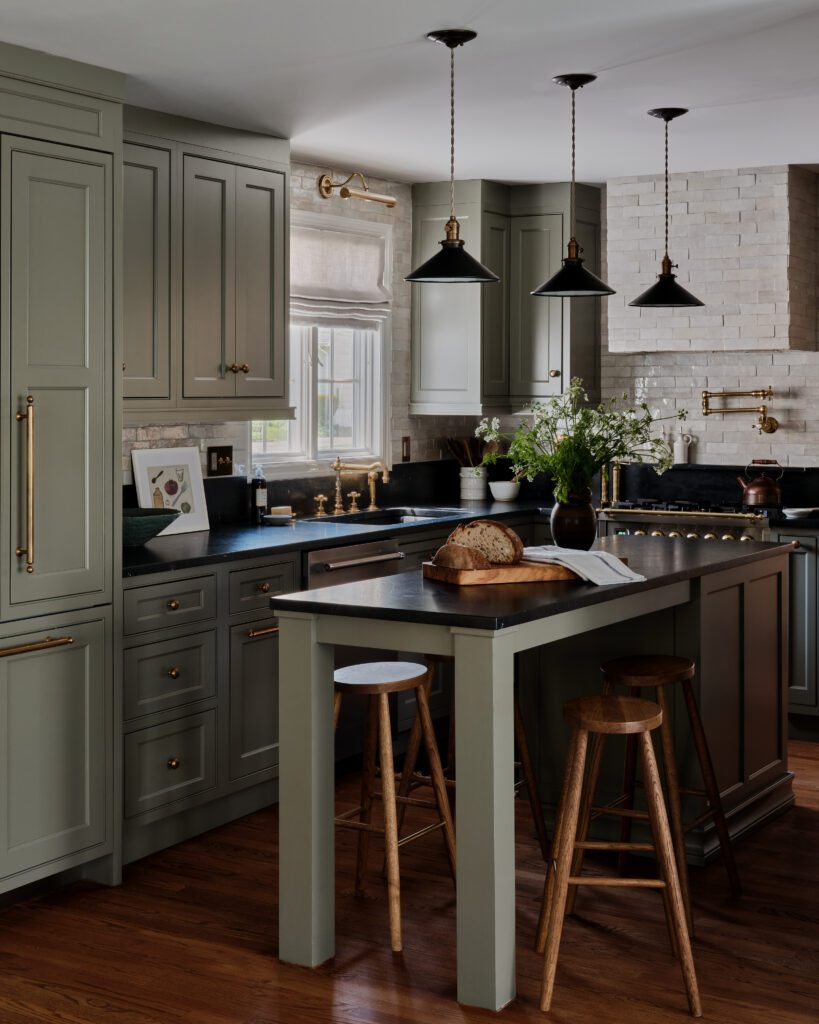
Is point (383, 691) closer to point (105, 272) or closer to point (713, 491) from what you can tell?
point (105, 272)

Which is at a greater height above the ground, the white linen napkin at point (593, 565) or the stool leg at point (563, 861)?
the white linen napkin at point (593, 565)

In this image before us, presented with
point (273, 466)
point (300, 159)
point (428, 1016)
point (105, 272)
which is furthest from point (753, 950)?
point (300, 159)

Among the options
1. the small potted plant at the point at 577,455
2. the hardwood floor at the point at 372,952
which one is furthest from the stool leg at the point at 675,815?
the small potted plant at the point at 577,455

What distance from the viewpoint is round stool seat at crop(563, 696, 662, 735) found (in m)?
3.50

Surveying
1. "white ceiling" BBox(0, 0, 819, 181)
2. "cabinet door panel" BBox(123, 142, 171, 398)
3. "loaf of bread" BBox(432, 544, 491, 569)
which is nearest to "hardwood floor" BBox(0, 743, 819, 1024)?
"loaf of bread" BBox(432, 544, 491, 569)

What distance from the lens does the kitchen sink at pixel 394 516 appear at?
6.27 m

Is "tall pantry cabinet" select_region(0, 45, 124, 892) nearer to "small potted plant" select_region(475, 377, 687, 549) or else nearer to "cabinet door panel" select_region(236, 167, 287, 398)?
"cabinet door panel" select_region(236, 167, 287, 398)

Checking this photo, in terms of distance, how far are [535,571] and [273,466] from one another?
8.29ft

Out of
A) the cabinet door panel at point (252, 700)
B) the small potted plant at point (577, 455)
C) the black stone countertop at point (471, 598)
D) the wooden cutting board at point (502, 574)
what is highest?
the small potted plant at point (577, 455)

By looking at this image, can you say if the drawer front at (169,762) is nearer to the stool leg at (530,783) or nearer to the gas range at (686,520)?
the stool leg at (530,783)

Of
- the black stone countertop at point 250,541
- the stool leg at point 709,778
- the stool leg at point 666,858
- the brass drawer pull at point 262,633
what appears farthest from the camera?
the brass drawer pull at point 262,633

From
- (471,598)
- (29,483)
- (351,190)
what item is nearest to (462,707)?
(471,598)

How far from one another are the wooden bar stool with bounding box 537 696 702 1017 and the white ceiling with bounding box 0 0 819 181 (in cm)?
202

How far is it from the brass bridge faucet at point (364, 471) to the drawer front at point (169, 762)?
1887 millimetres
